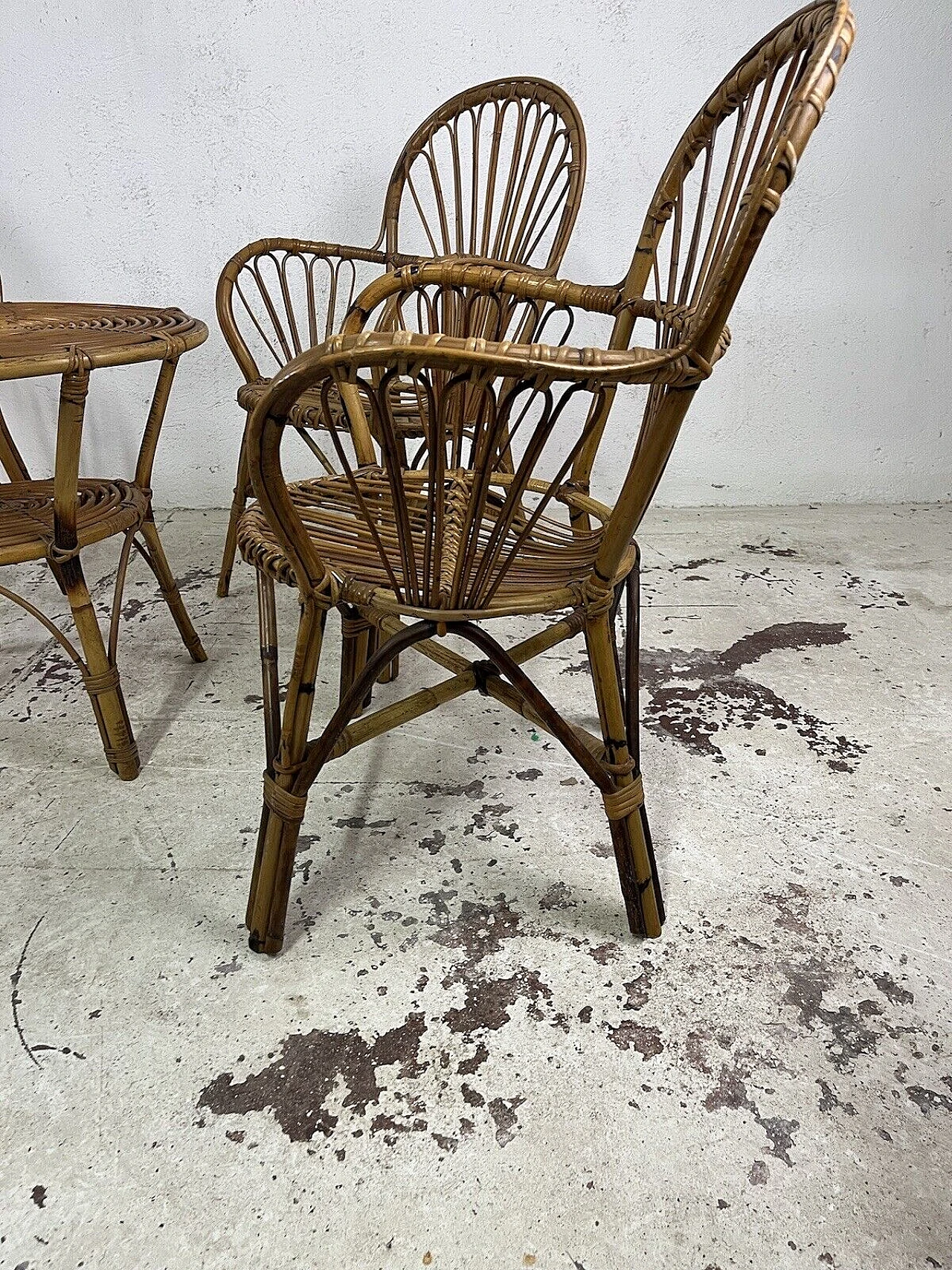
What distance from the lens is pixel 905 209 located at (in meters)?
2.62

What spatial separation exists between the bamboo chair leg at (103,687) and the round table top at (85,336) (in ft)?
1.01

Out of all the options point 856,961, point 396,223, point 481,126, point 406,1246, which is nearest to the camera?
point 406,1246

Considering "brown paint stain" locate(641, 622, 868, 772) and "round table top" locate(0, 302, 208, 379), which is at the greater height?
"round table top" locate(0, 302, 208, 379)

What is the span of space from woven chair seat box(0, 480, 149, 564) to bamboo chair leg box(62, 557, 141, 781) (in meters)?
0.06

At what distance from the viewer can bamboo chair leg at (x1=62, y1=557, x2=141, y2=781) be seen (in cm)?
145

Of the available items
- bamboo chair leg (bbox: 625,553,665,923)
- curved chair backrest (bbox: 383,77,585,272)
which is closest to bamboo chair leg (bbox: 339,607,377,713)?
bamboo chair leg (bbox: 625,553,665,923)

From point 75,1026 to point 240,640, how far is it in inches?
40.2

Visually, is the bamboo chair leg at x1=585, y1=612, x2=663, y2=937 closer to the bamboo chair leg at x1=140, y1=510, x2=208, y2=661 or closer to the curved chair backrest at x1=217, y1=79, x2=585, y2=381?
the curved chair backrest at x1=217, y1=79, x2=585, y2=381

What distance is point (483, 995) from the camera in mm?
1104

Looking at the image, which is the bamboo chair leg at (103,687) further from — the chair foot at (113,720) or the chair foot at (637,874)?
the chair foot at (637,874)

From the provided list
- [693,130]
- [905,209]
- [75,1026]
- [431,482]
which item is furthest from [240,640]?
[905,209]

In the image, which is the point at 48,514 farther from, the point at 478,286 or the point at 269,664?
the point at 478,286

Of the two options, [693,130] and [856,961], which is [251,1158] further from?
[693,130]

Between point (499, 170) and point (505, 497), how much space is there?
1.64 metres
